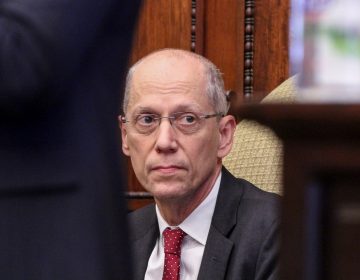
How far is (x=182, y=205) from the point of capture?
2.55m

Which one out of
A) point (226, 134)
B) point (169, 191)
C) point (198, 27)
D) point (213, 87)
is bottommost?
point (169, 191)

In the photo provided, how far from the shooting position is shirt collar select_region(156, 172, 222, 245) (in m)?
2.50

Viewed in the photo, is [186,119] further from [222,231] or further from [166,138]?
[222,231]

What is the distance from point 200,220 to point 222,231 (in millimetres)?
82

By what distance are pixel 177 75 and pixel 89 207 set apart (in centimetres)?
142

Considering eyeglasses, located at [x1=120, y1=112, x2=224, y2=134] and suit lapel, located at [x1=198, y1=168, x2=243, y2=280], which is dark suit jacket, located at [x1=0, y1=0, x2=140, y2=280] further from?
eyeglasses, located at [x1=120, y1=112, x2=224, y2=134]

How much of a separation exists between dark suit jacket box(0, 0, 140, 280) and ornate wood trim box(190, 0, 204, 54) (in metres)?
2.43

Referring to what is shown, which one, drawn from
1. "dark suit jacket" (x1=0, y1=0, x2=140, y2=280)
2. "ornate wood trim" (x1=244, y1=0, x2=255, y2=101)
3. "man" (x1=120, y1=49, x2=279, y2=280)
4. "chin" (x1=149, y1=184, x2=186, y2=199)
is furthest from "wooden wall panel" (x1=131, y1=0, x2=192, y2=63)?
"dark suit jacket" (x1=0, y1=0, x2=140, y2=280)

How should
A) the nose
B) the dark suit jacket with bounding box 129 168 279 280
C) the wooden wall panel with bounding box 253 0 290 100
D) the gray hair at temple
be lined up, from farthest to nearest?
the wooden wall panel with bounding box 253 0 290 100 < the gray hair at temple < the nose < the dark suit jacket with bounding box 129 168 279 280

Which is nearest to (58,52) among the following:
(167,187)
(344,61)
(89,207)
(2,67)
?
(2,67)

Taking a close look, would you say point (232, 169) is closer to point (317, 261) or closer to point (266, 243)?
point (266, 243)

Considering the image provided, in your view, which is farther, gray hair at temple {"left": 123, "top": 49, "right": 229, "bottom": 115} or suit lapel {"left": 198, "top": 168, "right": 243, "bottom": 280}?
gray hair at temple {"left": 123, "top": 49, "right": 229, "bottom": 115}

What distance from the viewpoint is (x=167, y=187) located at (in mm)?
2490

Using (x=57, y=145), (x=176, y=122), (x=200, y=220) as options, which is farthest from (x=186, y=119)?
(x=57, y=145)
